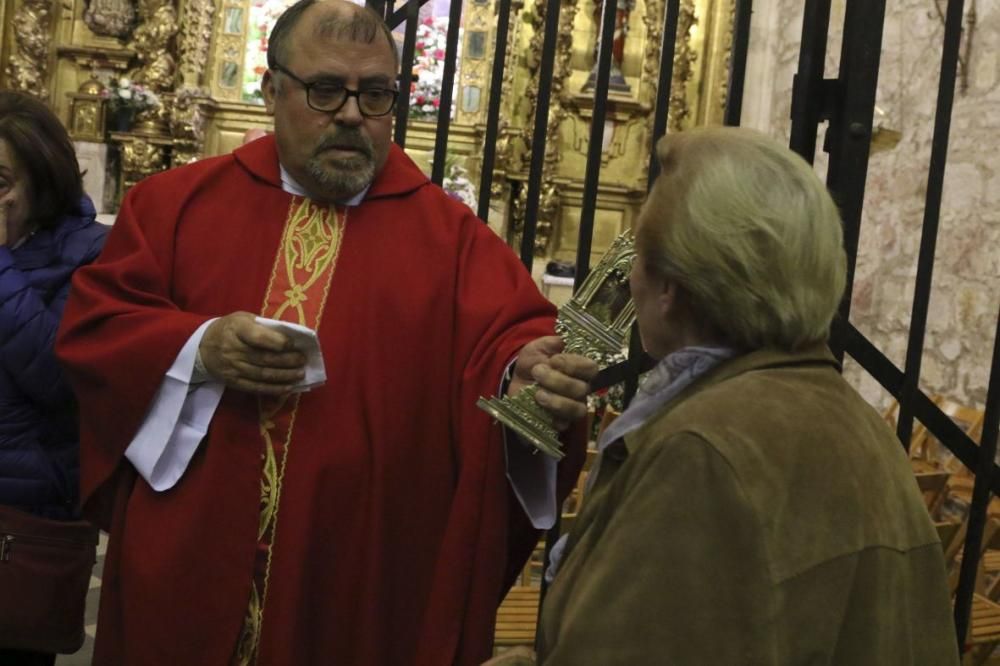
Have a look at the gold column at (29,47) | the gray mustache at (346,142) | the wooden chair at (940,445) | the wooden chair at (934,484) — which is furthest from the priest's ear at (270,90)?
the gold column at (29,47)

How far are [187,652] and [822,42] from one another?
62.5 inches

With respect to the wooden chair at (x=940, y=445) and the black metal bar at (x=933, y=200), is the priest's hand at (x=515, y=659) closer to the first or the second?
the black metal bar at (x=933, y=200)

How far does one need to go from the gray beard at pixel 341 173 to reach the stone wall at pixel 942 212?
4916 millimetres

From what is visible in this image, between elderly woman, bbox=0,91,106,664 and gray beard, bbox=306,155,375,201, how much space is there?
0.57 m

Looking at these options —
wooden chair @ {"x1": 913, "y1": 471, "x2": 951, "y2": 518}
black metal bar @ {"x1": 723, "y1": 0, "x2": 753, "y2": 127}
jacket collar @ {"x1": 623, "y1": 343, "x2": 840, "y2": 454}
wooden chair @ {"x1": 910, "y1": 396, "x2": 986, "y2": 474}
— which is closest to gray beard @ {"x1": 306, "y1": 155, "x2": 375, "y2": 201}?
black metal bar @ {"x1": 723, "y1": 0, "x2": 753, "y2": 127}

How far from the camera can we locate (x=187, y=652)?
6.76ft

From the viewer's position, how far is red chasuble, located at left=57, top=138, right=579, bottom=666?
2.05 meters

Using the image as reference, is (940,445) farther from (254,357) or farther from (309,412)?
(254,357)

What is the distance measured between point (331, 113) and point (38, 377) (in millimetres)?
806

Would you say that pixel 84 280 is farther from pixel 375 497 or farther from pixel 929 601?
pixel 929 601

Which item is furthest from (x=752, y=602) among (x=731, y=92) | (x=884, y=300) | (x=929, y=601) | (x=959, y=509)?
(x=884, y=300)

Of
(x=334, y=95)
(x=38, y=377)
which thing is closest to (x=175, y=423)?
(x=38, y=377)

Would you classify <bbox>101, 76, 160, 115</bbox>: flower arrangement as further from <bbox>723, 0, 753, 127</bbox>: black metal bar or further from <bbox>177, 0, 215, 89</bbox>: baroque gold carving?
<bbox>723, 0, 753, 127</bbox>: black metal bar

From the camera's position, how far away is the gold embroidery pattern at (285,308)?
2.11 m
